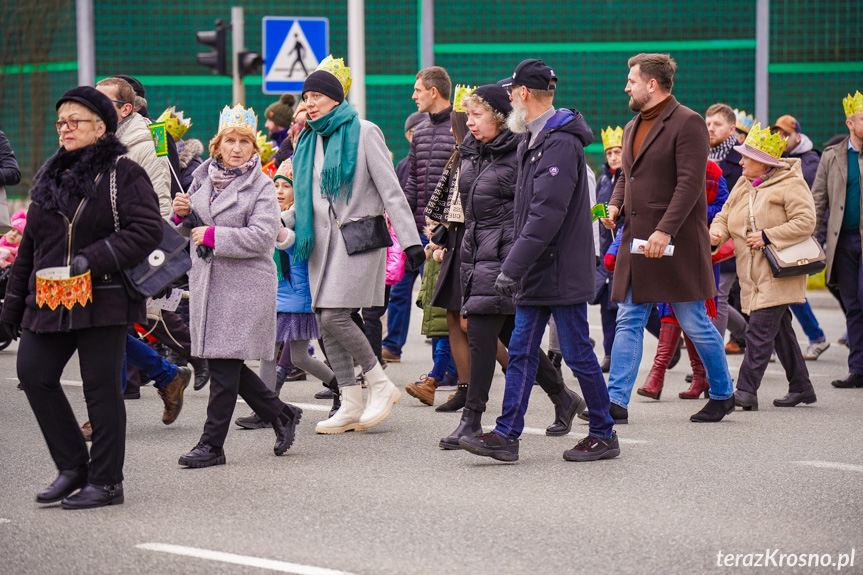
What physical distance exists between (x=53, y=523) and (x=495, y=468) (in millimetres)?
2205

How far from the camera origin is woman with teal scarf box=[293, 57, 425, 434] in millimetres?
7332

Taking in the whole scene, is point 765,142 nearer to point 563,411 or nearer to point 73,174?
point 563,411

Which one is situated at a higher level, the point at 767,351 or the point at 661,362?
the point at 767,351

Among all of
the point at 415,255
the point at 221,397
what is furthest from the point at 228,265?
the point at 415,255

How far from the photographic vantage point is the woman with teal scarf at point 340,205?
289 inches

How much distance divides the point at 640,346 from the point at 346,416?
178 cm

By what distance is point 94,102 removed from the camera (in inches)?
221

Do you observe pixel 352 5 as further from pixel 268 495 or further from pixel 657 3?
pixel 268 495

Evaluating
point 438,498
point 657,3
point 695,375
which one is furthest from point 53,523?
point 657,3

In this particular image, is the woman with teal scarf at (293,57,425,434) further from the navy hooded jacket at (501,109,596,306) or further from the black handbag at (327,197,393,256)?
the navy hooded jacket at (501,109,596,306)

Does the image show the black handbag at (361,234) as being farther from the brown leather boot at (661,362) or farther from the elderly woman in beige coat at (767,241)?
the elderly woman in beige coat at (767,241)

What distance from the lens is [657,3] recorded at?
21.2m

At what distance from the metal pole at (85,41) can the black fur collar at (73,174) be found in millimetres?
16542

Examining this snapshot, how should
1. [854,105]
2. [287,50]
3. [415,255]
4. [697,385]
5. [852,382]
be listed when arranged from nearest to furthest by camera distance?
[415,255]
[697,385]
[852,382]
[854,105]
[287,50]
